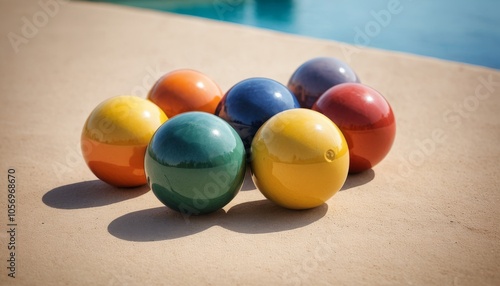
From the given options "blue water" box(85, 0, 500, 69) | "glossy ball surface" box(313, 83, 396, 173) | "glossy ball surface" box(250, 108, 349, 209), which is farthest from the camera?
"blue water" box(85, 0, 500, 69)

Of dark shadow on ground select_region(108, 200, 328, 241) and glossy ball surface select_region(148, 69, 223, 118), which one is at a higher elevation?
glossy ball surface select_region(148, 69, 223, 118)

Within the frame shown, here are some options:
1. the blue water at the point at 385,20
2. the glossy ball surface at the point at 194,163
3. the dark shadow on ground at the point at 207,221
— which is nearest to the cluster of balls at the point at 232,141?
the glossy ball surface at the point at 194,163

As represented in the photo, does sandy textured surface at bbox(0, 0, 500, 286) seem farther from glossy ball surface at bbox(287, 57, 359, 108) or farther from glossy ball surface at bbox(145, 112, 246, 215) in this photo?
glossy ball surface at bbox(287, 57, 359, 108)

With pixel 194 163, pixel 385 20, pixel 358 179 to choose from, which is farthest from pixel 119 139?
pixel 385 20

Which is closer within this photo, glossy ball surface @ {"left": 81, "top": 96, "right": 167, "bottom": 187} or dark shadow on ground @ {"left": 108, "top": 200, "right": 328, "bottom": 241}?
dark shadow on ground @ {"left": 108, "top": 200, "right": 328, "bottom": 241}

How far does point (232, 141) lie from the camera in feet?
18.4

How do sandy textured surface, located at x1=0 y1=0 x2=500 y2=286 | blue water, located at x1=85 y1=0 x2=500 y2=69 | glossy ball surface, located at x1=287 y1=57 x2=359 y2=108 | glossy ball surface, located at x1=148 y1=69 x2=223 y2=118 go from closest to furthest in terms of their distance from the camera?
sandy textured surface, located at x1=0 y1=0 x2=500 y2=286 → glossy ball surface, located at x1=148 y1=69 x2=223 y2=118 → glossy ball surface, located at x1=287 y1=57 x2=359 y2=108 → blue water, located at x1=85 y1=0 x2=500 y2=69

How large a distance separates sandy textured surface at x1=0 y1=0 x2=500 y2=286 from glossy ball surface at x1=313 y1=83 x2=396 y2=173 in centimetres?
38

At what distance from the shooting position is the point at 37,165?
705cm

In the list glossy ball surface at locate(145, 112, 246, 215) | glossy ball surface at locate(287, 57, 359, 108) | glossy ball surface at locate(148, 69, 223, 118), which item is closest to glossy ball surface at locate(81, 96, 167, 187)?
glossy ball surface at locate(145, 112, 246, 215)

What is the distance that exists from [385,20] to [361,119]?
13984 millimetres

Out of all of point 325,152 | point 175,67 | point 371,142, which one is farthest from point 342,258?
point 175,67

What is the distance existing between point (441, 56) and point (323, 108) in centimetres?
914

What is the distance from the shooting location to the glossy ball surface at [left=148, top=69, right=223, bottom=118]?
23.4 ft
